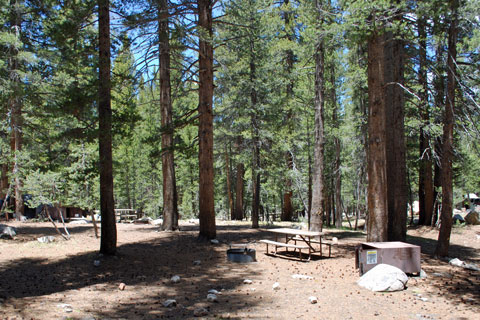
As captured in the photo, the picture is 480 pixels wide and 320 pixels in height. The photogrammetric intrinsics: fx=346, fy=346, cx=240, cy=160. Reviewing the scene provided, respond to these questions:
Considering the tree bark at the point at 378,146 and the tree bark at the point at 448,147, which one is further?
the tree bark at the point at 448,147

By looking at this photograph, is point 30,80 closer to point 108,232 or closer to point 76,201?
point 76,201

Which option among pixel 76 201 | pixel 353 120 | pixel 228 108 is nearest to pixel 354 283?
pixel 76 201

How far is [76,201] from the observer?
1044 centimetres

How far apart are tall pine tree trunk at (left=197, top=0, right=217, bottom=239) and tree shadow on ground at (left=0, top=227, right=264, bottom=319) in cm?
99

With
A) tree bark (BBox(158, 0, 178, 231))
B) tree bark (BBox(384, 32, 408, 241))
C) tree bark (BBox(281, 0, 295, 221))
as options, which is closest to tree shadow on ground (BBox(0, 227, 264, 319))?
tree bark (BBox(158, 0, 178, 231))

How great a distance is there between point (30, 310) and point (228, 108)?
41.2 feet

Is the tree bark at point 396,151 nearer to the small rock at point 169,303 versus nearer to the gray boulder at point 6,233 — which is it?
the small rock at point 169,303

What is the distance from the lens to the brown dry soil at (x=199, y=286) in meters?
5.08

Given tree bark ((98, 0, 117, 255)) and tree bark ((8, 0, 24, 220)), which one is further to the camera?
tree bark ((8, 0, 24, 220))

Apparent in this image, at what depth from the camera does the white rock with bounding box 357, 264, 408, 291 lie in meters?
6.29

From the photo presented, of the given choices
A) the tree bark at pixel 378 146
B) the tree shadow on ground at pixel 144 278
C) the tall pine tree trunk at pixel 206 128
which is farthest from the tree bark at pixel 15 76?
the tree bark at pixel 378 146

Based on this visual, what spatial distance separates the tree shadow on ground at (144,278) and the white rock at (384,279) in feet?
7.38

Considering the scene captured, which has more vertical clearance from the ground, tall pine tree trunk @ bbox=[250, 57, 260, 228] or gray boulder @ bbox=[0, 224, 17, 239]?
tall pine tree trunk @ bbox=[250, 57, 260, 228]

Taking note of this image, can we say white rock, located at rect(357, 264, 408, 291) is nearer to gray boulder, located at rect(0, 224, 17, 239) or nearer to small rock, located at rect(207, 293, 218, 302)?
small rock, located at rect(207, 293, 218, 302)
